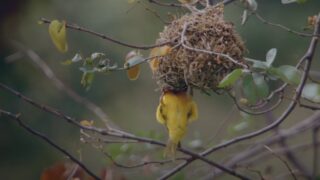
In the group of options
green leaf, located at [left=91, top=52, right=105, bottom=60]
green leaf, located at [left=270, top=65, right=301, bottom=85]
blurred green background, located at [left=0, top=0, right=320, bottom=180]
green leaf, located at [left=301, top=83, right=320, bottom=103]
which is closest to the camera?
green leaf, located at [left=270, top=65, right=301, bottom=85]

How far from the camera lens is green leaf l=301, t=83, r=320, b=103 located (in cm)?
174

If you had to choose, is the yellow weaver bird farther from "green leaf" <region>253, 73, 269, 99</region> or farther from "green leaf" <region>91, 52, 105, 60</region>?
"green leaf" <region>253, 73, 269, 99</region>

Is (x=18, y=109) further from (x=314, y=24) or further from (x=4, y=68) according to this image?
(x=314, y=24)

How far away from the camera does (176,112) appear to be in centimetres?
193

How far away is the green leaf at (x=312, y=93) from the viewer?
1.74 metres

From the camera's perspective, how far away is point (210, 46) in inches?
72.9

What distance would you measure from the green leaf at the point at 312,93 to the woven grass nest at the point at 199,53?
0.57 ft

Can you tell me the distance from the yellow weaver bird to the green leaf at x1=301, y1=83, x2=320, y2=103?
33 centimetres

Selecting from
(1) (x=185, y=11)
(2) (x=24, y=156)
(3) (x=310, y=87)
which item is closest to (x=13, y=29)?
(2) (x=24, y=156)

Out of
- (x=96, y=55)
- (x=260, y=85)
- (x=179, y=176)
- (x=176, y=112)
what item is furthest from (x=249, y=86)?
(x=179, y=176)

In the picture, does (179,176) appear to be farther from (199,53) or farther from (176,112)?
(199,53)

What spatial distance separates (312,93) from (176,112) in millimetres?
374

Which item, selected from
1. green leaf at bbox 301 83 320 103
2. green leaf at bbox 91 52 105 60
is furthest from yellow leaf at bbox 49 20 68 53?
green leaf at bbox 301 83 320 103

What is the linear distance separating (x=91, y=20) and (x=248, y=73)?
192 cm
